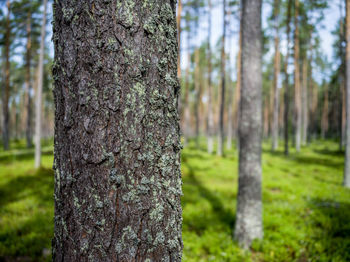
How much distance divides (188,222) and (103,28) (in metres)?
5.10

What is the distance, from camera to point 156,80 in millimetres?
1131

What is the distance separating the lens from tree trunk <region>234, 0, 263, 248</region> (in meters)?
4.18

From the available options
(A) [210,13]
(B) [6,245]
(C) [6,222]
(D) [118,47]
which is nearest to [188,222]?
(B) [6,245]

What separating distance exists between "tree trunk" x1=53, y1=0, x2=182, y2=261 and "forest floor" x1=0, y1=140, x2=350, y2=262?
0.78 meters

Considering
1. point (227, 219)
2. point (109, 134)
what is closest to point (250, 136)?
point (227, 219)

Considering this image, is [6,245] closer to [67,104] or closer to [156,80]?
[67,104]

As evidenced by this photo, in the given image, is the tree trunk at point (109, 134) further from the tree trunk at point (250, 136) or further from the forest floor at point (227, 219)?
the tree trunk at point (250, 136)

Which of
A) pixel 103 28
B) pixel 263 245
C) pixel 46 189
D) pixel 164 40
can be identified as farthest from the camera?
pixel 46 189

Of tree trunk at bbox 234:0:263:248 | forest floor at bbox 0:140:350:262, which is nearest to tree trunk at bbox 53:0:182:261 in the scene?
forest floor at bbox 0:140:350:262

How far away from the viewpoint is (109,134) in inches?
41.6

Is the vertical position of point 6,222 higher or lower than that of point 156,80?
lower

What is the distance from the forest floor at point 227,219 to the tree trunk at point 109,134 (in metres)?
0.78

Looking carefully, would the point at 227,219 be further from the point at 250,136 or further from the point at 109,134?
the point at 109,134

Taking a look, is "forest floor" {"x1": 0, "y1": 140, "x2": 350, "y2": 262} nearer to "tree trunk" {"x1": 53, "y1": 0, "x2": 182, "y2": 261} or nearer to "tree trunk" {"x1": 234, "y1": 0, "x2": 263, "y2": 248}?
"tree trunk" {"x1": 234, "y1": 0, "x2": 263, "y2": 248}
